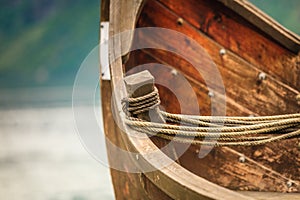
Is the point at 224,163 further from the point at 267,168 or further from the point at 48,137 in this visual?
the point at 48,137

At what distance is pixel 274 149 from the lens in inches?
76.5

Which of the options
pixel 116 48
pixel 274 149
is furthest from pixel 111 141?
pixel 274 149

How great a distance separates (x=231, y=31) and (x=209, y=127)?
0.83 metres

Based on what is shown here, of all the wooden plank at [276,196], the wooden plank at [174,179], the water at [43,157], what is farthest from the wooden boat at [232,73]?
the water at [43,157]

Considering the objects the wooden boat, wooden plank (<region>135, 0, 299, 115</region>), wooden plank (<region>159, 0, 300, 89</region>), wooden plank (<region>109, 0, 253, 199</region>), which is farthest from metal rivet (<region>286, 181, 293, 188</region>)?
wooden plank (<region>109, 0, 253, 199</region>)

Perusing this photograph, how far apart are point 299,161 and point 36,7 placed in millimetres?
3904

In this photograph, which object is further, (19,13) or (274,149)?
(19,13)

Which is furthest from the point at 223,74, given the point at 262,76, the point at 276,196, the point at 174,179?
the point at 174,179

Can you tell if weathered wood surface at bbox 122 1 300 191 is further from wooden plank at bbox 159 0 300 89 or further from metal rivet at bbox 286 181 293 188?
metal rivet at bbox 286 181 293 188

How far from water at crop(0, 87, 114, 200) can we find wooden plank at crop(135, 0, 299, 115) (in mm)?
1591

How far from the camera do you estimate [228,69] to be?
2021 millimetres

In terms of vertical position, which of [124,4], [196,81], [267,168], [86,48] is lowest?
[267,168]

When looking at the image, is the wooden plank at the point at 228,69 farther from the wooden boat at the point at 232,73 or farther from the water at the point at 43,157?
the water at the point at 43,157

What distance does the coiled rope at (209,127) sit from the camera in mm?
1263
